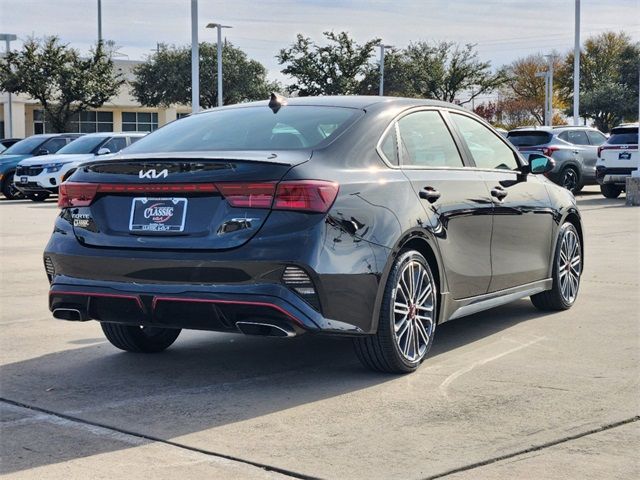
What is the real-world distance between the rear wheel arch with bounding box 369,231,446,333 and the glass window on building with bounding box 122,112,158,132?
205 ft

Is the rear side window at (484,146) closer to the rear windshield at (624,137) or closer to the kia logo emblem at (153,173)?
the kia logo emblem at (153,173)

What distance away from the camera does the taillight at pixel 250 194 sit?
527cm

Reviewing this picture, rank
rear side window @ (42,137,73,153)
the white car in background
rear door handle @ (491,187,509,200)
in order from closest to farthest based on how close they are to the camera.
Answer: rear door handle @ (491,187,509,200), the white car in background, rear side window @ (42,137,73,153)

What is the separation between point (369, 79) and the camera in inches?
2491

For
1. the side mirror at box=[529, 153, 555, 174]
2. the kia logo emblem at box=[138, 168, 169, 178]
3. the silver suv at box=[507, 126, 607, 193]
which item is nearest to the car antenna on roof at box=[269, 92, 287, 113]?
the kia logo emblem at box=[138, 168, 169, 178]

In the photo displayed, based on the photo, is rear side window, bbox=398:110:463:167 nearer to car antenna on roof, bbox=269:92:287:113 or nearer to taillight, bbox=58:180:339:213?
car antenna on roof, bbox=269:92:287:113

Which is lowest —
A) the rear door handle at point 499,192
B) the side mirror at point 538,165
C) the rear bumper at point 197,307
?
the rear bumper at point 197,307

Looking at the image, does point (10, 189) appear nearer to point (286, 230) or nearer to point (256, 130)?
point (256, 130)

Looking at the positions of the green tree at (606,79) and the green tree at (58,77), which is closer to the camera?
the green tree at (58,77)

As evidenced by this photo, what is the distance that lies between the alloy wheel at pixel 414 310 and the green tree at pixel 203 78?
54954 mm

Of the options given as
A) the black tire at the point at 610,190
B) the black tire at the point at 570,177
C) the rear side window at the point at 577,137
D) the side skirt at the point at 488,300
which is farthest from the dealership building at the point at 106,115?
the side skirt at the point at 488,300

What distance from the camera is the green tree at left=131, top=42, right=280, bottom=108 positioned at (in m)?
60.8

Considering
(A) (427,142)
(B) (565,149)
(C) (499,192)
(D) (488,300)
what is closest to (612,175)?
(B) (565,149)

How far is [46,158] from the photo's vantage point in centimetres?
2436
